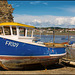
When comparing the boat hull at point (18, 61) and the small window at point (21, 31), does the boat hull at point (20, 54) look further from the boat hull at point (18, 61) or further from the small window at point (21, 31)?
the small window at point (21, 31)

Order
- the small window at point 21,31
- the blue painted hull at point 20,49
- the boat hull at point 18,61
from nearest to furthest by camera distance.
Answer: the blue painted hull at point 20,49, the boat hull at point 18,61, the small window at point 21,31

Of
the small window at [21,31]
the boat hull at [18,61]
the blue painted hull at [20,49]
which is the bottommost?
the boat hull at [18,61]

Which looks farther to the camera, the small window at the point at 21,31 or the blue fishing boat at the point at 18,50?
the small window at the point at 21,31

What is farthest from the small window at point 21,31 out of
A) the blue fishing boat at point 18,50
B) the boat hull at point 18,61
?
the boat hull at point 18,61

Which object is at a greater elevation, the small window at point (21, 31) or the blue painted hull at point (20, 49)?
the small window at point (21, 31)

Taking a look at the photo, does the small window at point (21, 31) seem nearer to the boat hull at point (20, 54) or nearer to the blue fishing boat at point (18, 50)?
the blue fishing boat at point (18, 50)

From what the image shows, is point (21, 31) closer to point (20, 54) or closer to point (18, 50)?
point (18, 50)

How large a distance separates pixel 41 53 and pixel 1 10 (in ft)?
40.7

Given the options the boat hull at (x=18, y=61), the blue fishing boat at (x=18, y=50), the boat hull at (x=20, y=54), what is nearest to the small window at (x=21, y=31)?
the blue fishing boat at (x=18, y=50)

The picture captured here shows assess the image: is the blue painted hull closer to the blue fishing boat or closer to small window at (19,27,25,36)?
the blue fishing boat

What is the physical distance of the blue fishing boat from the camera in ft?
32.9

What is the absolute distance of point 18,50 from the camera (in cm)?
1015

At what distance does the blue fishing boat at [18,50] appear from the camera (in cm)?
1004

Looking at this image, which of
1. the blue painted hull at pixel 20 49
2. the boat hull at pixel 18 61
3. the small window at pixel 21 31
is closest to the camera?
the blue painted hull at pixel 20 49
